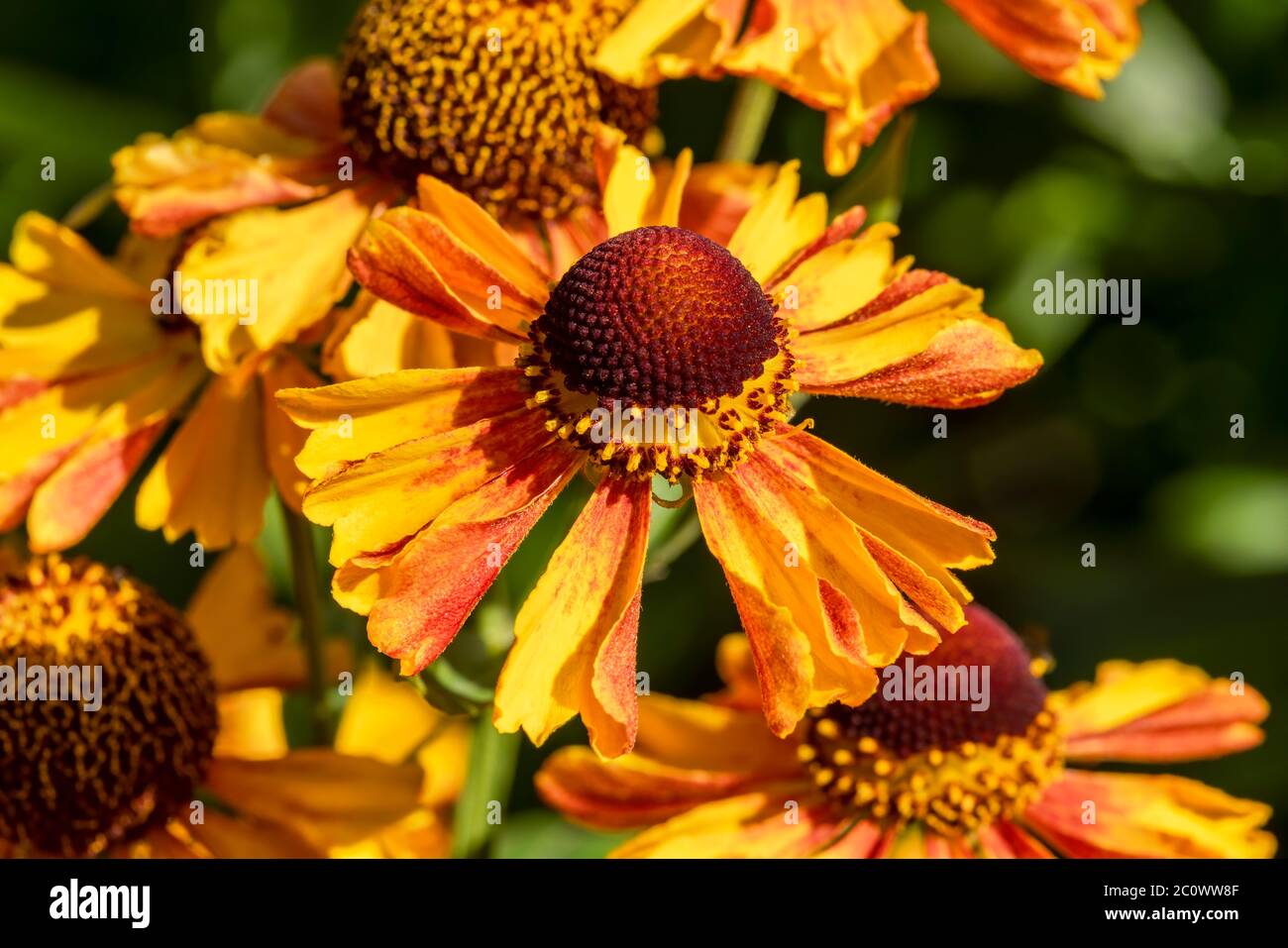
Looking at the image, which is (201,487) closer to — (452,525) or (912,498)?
(452,525)

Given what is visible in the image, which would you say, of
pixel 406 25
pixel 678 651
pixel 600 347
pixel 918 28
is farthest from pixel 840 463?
pixel 678 651

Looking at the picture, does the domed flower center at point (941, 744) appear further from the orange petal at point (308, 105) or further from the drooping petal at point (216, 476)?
the orange petal at point (308, 105)

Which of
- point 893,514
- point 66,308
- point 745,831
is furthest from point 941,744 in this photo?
point 66,308

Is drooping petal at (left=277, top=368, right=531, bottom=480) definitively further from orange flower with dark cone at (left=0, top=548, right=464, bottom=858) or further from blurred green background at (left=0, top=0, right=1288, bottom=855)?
blurred green background at (left=0, top=0, right=1288, bottom=855)

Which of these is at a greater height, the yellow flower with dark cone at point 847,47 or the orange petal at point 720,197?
the yellow flower with dark cone at point 847,47

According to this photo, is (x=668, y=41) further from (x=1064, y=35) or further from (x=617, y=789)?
(x=617, y=789)

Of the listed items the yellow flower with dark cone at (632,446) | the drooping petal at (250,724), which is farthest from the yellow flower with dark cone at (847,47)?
the drooping petal at (250,724)
